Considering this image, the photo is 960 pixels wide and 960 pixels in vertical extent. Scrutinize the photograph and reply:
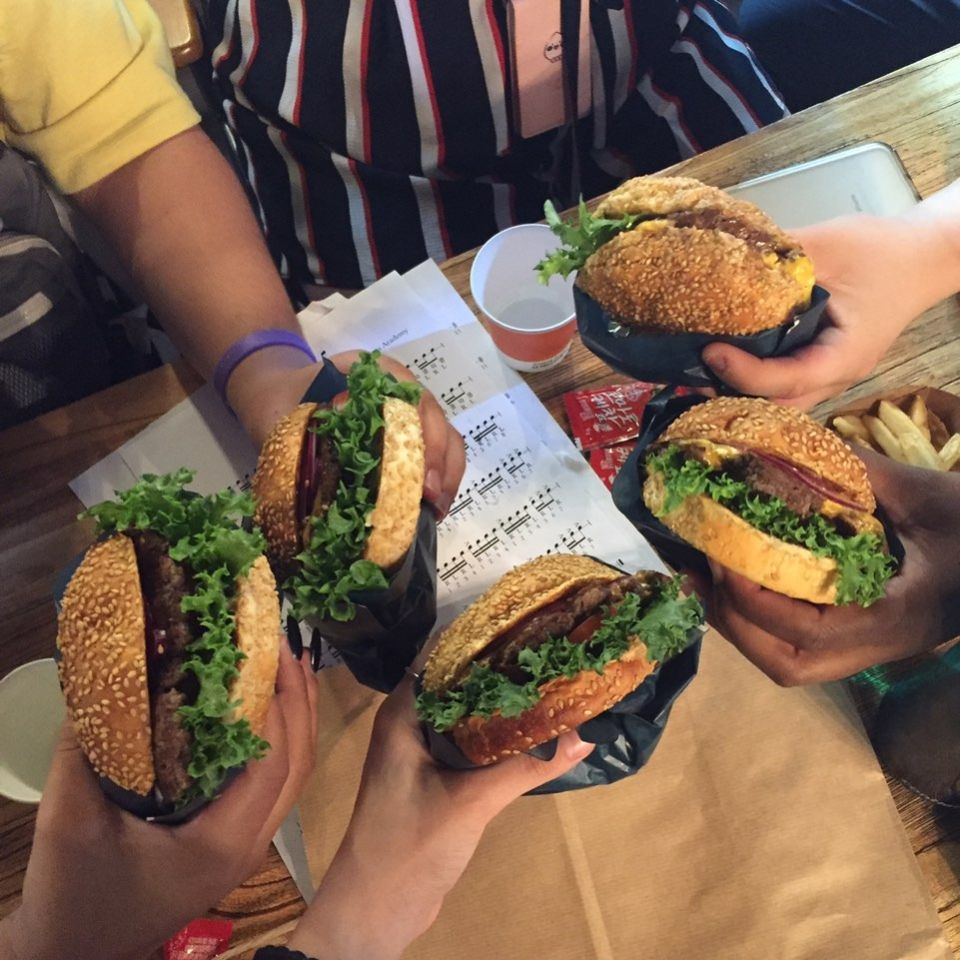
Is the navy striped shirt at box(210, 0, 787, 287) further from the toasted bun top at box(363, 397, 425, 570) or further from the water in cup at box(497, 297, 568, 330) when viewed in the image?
the toasted bun top at box(363, 397, 425, 570)

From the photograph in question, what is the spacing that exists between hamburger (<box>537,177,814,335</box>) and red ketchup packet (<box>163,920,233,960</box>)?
4.08ft

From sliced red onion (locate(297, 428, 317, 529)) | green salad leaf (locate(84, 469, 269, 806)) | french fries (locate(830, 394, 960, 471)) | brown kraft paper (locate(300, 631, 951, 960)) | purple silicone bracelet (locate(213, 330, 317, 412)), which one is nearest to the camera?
green salad leaf (locate(84, 469, 269, 806))

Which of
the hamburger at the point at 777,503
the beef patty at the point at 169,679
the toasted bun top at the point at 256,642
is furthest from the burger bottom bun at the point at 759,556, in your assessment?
the beef patty at the point at 169,679

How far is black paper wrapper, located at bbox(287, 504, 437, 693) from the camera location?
116 cm

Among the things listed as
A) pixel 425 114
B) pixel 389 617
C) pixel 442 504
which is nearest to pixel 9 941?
pixel 389 617

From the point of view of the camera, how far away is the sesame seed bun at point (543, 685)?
1049 millimetres

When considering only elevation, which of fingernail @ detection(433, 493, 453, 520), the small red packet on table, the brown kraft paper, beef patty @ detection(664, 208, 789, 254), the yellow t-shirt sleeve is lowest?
the brown kraft paper

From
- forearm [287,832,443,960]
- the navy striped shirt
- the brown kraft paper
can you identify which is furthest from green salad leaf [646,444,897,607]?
the navy striped shirt

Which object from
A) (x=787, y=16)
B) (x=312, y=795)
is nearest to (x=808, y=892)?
(x=312, y=795)

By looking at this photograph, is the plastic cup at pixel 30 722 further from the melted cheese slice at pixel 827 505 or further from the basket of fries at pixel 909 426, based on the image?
the basket of fries at pixel 909 426

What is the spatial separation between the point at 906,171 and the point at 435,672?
1.54 metres

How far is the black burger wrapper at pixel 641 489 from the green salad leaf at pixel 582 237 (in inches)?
11.5

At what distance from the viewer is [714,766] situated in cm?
134

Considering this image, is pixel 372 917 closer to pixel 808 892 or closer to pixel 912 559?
pixel 808 892
